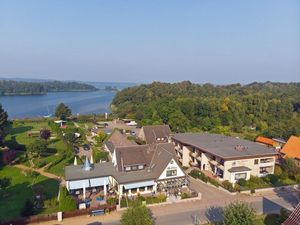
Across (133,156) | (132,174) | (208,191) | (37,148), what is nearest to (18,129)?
(37,148)

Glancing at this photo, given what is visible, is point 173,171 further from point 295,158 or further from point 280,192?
point 295,158

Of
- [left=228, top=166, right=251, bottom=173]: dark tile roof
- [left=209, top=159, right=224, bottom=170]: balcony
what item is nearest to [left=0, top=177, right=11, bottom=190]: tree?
[left=209, top=159, right=224, bottom=170]: balcony

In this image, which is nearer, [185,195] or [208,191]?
[185,195]

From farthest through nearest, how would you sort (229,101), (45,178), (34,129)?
(229,101) < (34,129) < (45,178)

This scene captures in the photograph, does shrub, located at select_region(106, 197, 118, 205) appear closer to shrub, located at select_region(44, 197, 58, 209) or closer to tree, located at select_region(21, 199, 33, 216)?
shrub, located at select_region(44, 197, 58, 209)

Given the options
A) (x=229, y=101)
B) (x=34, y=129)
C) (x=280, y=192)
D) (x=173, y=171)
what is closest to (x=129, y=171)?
(x=173, y=171)

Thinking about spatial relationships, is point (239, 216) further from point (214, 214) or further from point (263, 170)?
point (263, 170)

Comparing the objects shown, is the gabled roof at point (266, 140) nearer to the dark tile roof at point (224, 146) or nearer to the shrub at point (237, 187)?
the dark tile roof at point (224, 146)
